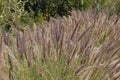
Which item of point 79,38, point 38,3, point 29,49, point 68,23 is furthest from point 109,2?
point 29,49

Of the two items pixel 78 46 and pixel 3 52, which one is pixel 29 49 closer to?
pixel 3 52

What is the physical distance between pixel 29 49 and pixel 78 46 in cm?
40

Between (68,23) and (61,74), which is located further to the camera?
(68,23)

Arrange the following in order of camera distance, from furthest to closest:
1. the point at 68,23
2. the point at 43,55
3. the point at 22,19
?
the point at 22,19, the point at 68,23, the point at 43,55

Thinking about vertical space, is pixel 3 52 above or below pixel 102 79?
above

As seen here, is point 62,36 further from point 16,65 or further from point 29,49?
point 16,65

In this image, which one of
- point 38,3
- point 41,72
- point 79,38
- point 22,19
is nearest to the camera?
point 41,72

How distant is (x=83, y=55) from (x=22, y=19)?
2975 millimetres

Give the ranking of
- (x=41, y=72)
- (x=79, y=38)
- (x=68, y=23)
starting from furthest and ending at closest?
(x=68, y=23) < (x=79, y=38) < (x=41, y=72)

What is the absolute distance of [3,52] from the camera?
2.24 metres

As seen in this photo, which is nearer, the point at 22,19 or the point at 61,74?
the point at 61,74

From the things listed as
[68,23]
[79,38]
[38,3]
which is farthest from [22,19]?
[79,38]

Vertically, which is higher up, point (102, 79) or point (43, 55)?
point (43, 55)

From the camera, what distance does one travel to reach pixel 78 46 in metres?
2.50
